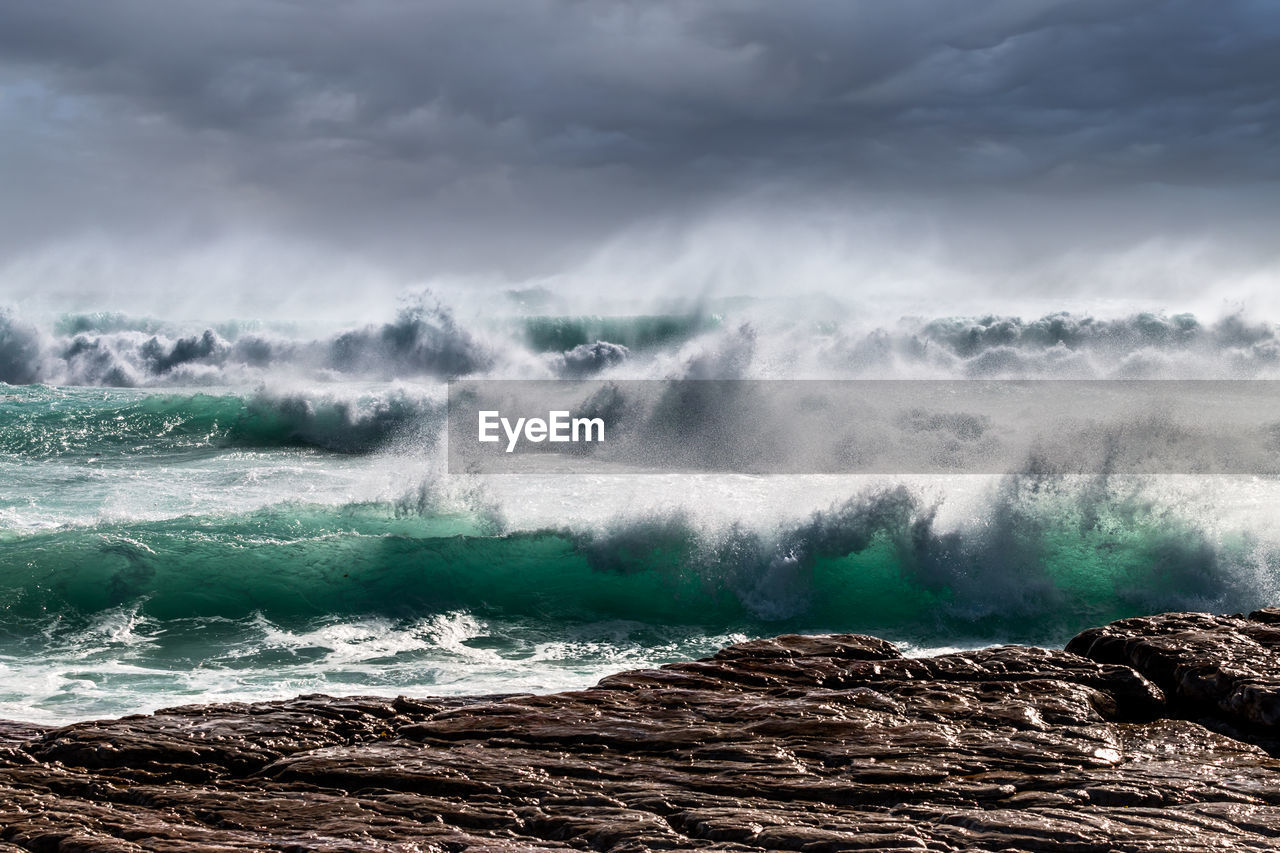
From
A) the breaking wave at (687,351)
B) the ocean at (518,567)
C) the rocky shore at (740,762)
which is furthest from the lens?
the breaking wave at (687,351)

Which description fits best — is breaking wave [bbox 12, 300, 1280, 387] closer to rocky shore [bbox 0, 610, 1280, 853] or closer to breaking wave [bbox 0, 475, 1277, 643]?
breaking wave [bbox 0, 475, 1277, 643]

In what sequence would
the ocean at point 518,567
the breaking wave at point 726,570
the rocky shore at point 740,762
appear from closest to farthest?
the rocky shore at point 740,762 → the ocean at point 518,567 → the breaking wave at point 726,570

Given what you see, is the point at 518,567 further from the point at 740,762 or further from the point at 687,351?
the point at 687,351

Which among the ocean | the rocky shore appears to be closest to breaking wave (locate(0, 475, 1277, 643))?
the ocean

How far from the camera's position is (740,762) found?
4.40m

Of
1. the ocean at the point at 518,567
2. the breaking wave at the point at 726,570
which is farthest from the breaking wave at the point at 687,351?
the breaking wave at the point at 726,570

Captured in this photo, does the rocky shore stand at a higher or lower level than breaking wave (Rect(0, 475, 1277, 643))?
higher

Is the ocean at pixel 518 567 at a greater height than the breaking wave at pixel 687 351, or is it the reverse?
the breaking wave at pixel 687 351

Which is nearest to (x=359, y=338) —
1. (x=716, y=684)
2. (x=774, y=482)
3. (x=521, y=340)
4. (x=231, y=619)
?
(x=521, y=340)

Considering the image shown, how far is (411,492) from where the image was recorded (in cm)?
1540

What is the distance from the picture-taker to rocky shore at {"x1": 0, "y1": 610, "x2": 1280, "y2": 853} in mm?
3793

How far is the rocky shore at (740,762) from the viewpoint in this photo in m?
3.79

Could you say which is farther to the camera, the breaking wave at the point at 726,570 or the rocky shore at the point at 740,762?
the breaking wave at the point at 726,570

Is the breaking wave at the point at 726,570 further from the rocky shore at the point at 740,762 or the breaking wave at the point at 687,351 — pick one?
the breaking wave at the point at 687,351
